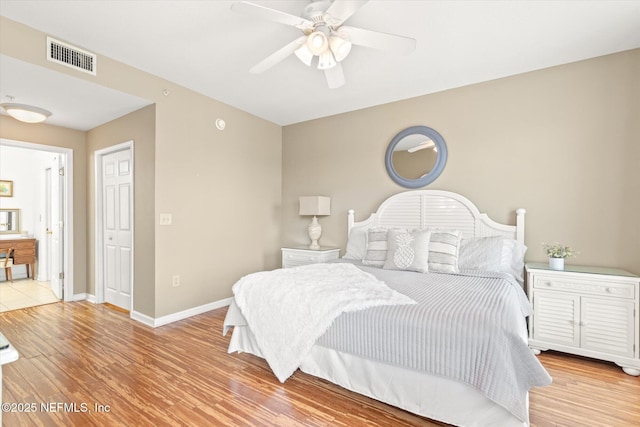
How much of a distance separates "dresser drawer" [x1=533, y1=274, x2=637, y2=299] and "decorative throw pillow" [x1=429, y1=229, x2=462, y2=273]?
682mm

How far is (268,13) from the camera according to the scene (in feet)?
6.24

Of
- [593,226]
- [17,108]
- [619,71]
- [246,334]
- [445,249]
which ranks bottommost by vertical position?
[246,334]

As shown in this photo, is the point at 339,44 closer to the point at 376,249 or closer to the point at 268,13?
the point at 268,13

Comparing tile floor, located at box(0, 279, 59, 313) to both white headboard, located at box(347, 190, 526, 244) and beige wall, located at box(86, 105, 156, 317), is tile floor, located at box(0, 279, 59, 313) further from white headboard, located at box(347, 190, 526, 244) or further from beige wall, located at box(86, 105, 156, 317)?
white headboard, located at box(347, 190, 526, 244)

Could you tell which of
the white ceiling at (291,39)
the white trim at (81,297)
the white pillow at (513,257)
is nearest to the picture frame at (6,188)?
the white trim at (81,297)

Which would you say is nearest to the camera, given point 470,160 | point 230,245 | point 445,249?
point 445,249

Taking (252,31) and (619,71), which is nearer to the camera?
(252,31)

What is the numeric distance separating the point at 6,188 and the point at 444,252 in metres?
7.22

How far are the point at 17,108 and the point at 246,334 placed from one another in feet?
10.1

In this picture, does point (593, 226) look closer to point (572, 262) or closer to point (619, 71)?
point (572, 262)

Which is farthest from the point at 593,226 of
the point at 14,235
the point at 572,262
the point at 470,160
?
the point at 14,235

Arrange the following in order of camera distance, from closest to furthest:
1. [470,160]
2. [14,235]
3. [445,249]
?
[445,249] → [470,160] → [14,235]

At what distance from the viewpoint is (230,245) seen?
429 centimetres

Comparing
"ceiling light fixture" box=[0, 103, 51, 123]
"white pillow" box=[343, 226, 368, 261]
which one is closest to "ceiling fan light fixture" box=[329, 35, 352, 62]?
"white pillow" box=[343, 226, 368, 261]
